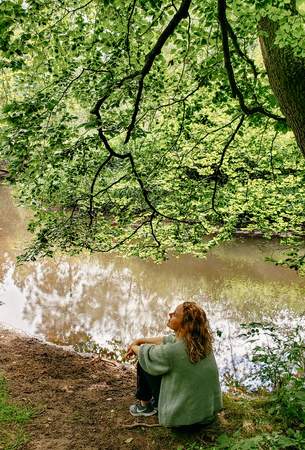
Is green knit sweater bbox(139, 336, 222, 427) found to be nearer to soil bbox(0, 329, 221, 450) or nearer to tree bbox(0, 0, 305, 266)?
soil bbox(0, 329, 221, 450)

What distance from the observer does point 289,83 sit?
2473mm


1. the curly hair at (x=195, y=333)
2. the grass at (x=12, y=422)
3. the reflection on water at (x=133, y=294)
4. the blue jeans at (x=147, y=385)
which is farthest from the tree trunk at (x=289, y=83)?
the reflection on water at (x=133, y=294)

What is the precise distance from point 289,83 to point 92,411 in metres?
3.56

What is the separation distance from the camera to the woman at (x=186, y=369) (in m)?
A: 3.46

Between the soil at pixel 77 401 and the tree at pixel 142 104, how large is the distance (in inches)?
58.4

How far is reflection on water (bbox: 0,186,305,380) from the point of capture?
28.5ft

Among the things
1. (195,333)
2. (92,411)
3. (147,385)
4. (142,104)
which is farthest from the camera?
(142,104)

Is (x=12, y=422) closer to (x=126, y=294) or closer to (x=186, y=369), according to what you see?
(x=186, y=369)

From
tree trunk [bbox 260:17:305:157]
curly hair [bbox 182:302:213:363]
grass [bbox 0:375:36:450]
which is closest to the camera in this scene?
tree trunk [bbox 260:17:305:157]

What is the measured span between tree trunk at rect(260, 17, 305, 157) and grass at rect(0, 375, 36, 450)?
131 inches

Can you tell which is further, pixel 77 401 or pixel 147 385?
pixel 77 401

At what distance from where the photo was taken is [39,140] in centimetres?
362

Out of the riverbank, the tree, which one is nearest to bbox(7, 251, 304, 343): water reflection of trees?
the riverbank

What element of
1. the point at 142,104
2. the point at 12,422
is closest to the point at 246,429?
the point at 12,422
